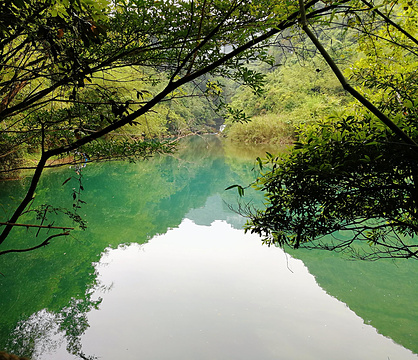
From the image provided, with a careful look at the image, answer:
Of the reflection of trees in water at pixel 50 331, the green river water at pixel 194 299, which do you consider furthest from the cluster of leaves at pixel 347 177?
the reflection of trees in water at pixel 50 331

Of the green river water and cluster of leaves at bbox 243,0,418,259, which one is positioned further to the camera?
the green river water

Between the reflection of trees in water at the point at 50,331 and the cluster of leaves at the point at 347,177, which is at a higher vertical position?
the cluster of leaves at the point at 347,177

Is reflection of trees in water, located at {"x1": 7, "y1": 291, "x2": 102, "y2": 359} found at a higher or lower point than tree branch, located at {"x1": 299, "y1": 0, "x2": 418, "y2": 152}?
lower

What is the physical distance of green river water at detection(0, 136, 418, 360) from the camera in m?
2.81

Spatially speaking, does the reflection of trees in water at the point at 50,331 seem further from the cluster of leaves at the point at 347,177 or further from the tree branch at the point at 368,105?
the tree branch at the point at 368,105

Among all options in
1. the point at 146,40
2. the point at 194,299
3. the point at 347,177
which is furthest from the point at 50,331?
the point at 347,177

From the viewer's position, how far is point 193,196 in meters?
9.29

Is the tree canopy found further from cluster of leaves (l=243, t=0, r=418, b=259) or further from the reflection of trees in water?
the reflection of trees in water

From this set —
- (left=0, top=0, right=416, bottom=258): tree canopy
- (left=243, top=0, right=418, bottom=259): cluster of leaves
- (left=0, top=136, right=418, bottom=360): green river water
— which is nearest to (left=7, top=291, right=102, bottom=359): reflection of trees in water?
(left=0, top=136, right=418, bottom=360): green river water

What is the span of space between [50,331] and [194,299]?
157 centimetres

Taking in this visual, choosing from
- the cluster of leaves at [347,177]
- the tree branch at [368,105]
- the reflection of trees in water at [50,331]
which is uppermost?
the cluster of leaves at [347,177]

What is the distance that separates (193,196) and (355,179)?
762 cm

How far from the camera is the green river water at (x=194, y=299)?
2.81 m

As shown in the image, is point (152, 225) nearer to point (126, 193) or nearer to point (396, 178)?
point (126, 193)
